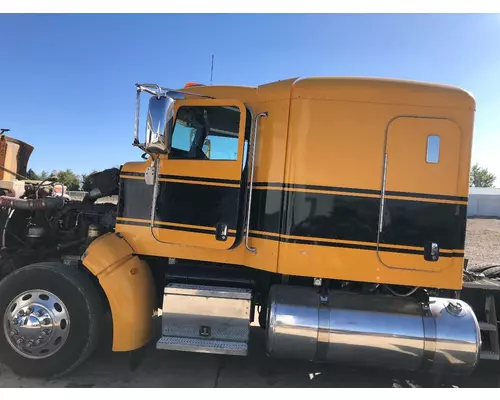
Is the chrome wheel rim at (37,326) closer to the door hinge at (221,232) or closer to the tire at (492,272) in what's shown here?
the door hinge at (221,232)

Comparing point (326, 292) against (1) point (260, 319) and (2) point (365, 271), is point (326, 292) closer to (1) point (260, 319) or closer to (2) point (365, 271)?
(2) point (365, 271)

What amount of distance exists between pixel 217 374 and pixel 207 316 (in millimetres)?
706

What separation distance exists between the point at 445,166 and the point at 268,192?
4.99 ft

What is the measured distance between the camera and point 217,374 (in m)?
3.93

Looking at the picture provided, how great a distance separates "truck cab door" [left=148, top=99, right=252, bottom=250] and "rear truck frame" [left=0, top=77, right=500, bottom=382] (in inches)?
0.5

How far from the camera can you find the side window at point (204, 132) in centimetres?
376

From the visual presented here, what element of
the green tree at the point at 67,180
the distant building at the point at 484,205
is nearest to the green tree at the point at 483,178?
the distant building at the point at 484,205

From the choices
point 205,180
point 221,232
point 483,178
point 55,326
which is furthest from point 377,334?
point 483,178

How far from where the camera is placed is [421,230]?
3416 mm

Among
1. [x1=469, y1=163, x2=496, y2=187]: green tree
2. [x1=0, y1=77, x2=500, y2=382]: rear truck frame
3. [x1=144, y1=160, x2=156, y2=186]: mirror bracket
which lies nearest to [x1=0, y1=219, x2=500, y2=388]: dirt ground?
[x1=0, y1=77, x2=500, y2=382]: rear truck frame

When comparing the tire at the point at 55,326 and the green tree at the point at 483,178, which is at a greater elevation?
A: the green tree at the point at 483,178

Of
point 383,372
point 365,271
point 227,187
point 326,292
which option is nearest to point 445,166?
point 365,271

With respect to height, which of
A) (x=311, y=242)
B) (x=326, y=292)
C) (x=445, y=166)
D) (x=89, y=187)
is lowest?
(x=326, y=292)

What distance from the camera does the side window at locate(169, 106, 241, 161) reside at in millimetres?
3764
